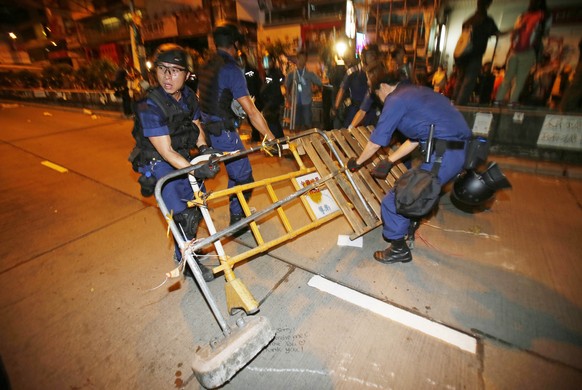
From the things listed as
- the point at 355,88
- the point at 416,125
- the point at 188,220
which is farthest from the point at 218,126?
the point at 355,88

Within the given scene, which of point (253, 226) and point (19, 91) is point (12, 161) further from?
point (19, 91)

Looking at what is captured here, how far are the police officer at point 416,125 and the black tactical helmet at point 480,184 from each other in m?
0.35

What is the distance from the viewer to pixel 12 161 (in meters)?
6.44

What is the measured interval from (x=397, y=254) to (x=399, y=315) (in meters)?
0.72

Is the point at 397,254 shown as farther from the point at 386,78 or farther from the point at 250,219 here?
the point at 386,78

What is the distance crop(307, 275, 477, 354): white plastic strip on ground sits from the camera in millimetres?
2104

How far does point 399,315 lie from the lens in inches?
91.2

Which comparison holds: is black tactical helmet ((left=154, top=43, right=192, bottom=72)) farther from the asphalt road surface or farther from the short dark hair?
the asphalt road surface

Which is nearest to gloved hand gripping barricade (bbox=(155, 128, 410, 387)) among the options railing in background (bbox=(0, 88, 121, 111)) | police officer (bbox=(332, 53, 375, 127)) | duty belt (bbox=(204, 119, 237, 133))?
duty belt (bbox=(204, 119, 237, 133))

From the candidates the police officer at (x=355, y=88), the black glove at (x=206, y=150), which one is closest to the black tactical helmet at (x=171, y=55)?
the black glove at (x=206, y=150)

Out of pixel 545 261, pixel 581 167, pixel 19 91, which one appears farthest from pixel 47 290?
pixel 19 91

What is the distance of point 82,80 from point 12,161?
12.4m

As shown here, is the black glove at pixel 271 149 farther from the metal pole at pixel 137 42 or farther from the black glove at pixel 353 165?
the metal pole at pixel 137 42

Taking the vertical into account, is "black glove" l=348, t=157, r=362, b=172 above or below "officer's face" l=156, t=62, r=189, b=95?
below
